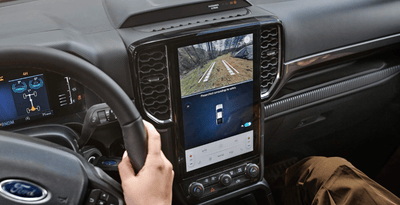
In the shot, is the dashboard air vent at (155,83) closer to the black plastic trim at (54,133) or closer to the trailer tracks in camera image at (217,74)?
the trailer tracks in camera image at (217,74)

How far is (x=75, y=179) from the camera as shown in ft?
2.47

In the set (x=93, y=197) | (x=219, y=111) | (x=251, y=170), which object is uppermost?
(x=93, y=197)

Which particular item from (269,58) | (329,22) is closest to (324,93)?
(329,22)

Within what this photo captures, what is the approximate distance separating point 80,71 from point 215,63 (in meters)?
0.68

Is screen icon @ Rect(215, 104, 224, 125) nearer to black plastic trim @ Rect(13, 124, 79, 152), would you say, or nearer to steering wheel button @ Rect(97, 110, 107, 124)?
steering wheel button @ Rect(97, 110, 107, 124)

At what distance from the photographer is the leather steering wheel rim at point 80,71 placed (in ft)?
2.05

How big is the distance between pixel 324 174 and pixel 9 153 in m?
0.99

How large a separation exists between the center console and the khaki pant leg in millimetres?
196

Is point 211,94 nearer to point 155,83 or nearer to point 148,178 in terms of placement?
point 155,83

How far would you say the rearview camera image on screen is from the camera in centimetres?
122

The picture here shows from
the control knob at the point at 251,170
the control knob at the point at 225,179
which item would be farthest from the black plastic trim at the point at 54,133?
the control knob at the point at 251,170

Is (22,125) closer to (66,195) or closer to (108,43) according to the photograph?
(108,43)

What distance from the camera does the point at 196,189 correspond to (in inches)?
56.5

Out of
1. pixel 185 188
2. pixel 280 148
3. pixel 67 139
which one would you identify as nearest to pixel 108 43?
pixel 67 139
